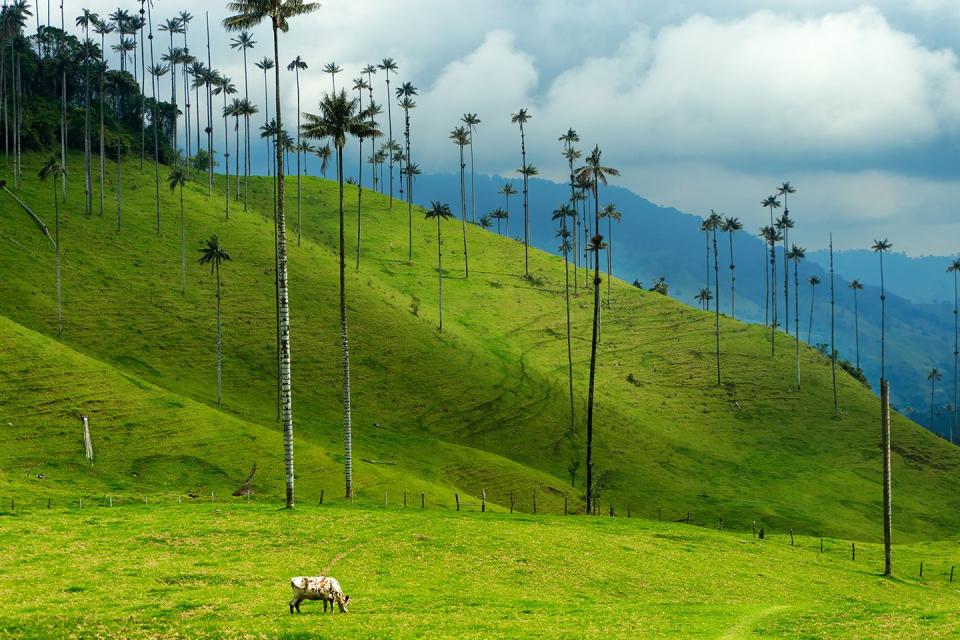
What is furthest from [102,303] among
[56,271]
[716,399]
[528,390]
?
[716,399]

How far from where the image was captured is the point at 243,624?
83.0ft

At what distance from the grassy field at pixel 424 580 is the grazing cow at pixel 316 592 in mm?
518

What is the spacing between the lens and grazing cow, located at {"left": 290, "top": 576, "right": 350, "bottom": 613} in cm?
2727

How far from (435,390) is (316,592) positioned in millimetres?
84300

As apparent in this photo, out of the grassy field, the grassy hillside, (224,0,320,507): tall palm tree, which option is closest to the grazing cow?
the grassy field

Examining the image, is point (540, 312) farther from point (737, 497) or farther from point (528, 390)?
point (737, 497)

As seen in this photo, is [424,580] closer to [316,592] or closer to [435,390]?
[316,592]

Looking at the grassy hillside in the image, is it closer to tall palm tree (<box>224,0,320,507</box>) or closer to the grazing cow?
tall palm tree (<box>224,0,320,507</box>)

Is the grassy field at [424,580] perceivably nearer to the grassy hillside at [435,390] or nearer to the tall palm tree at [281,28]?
the tall palm tree at [281,28]

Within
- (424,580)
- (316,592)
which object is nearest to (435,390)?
(424,580)

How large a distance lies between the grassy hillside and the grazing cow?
1527 inches

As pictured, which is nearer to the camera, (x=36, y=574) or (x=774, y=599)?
(x=36, y=574)

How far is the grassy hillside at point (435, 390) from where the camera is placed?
85250 mm

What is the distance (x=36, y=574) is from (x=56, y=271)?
87.0 meters
